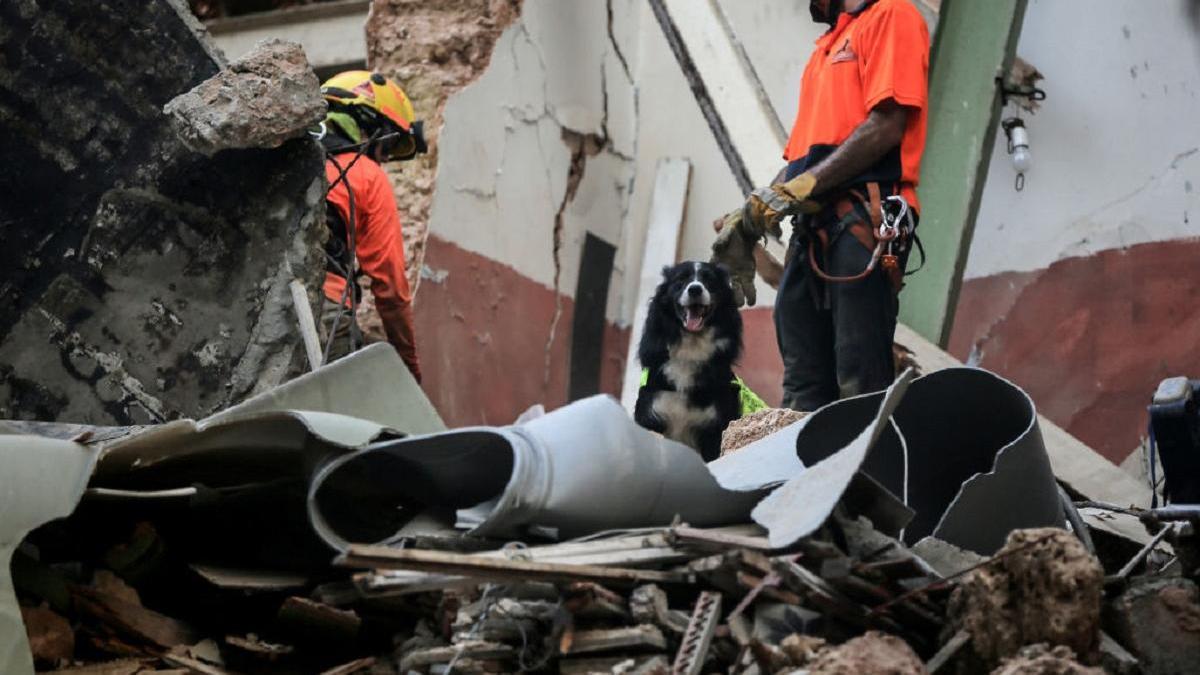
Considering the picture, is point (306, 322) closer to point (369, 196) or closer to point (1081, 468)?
point (369, 196)

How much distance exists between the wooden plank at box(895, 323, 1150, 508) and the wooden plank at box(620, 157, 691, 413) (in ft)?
10.6

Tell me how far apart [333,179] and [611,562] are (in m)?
3.94

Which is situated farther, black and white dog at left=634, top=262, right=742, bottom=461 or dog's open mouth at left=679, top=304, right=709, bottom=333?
dog's open mouth at left=679, top=304, right=709, bottom=333

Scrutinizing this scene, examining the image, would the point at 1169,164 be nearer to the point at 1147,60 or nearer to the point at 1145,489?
the point at 1147,60

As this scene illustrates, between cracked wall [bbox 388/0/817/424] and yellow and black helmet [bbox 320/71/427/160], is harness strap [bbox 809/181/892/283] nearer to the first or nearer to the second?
yellow and black helmet [bbox 320/71/427/160]

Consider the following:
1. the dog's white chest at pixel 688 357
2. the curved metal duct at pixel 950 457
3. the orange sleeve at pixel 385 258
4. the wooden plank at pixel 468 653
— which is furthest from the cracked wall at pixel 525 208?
the wooden plank at pixel 468 653

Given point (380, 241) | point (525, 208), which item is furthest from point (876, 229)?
point (525, 208)

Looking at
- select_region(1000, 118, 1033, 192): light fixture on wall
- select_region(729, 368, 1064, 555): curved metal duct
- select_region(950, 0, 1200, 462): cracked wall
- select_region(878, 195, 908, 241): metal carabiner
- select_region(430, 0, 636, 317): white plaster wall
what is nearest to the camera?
select_region(729, 368, 1064, 555): curved metal duct

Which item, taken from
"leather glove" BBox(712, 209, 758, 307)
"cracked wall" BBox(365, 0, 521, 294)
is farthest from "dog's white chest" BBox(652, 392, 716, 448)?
"cracked wall" BBox(365, 0, 521, 294)

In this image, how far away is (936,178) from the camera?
6.37 m

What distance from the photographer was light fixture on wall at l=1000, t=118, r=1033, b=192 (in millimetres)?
6883

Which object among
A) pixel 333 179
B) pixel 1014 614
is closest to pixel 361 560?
pixel 1014 614

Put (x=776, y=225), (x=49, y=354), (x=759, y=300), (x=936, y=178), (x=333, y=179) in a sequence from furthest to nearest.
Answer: (x=759, y=300) → (x=936, y=178) → (x=333, y=179) → (x=776, y=225) → (x=49, y=354)

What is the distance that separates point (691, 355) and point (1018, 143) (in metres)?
2.05
